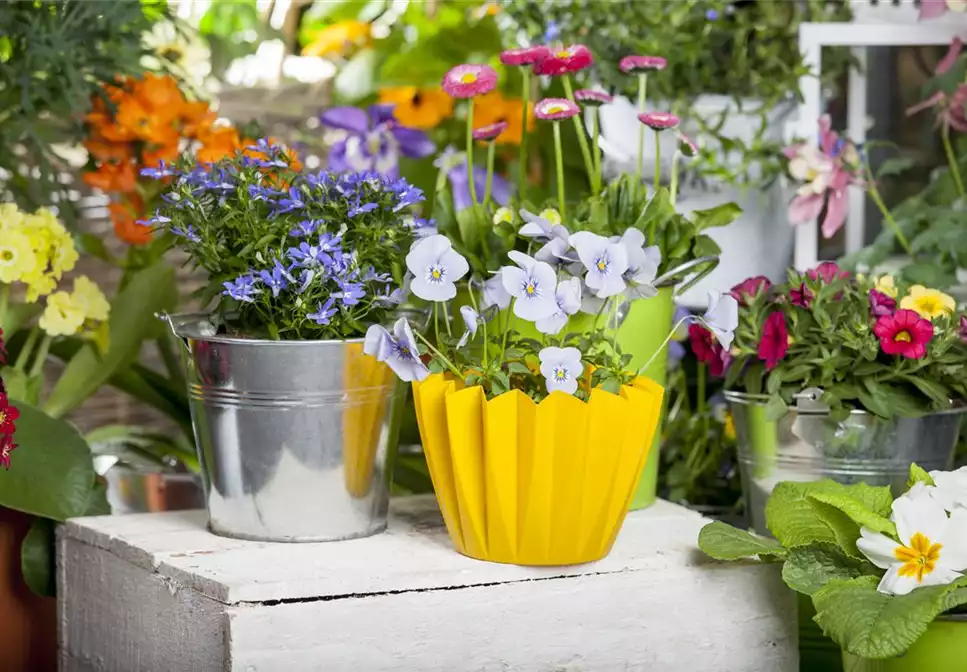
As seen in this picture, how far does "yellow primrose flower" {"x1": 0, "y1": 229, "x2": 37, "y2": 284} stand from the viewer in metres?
1.39

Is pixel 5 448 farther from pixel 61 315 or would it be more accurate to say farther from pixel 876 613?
pixel 876 613

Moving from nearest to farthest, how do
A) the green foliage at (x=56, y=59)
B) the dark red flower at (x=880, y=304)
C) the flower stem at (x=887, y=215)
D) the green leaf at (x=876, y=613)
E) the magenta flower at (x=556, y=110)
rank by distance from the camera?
the green leaf at (x=876, y=613) → the magenta flower at (x=556, y=110) → the dark red flower at (x=880, y=304) → the green foliage at (x=56, y=59) → the flower stem at (x=887, y=215)

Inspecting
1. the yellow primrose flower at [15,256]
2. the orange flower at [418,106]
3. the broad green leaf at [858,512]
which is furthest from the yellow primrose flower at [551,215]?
the orange flower at [418,106]

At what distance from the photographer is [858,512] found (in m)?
1.10

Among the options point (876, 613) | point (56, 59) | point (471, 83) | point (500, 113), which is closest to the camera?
point (876, 613)

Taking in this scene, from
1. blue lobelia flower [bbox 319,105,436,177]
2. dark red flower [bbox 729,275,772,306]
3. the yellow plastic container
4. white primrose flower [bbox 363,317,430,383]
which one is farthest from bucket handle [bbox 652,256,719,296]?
blue lobelia flower [bbox 319,105,436,177]

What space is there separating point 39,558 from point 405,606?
0.47 meters

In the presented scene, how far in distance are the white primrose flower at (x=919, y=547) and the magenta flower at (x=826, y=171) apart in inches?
22.9

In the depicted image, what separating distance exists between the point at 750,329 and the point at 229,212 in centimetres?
55

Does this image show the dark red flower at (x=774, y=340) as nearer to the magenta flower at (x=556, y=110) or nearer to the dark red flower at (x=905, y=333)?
the dark red flower at (x=905, y=333)

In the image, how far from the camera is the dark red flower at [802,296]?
4.40 feet

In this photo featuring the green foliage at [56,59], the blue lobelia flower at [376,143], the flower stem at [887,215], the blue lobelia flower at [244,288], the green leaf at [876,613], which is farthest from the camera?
the blue lobelia flower at [376,143]

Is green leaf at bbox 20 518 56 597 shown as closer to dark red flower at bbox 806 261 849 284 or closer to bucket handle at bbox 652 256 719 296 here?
bucket handle at bbox 652 256 719 296

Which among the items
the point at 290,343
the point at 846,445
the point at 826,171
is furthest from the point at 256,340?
the point at 826,171
